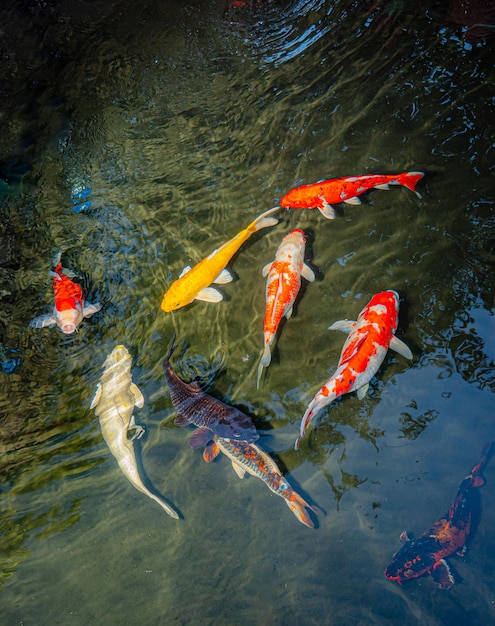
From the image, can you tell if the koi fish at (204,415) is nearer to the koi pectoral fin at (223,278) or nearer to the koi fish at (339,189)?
the koi pectoral fin at (223,278)

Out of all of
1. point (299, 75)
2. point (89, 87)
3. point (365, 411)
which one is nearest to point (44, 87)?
point (89, 87)

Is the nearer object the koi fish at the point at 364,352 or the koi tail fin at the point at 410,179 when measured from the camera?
the koi fish at the point at 364,352

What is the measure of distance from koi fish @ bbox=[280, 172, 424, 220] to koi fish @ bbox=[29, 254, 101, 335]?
8.15 ft

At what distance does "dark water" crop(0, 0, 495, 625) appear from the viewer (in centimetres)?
394

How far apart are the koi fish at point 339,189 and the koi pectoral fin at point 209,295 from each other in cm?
126

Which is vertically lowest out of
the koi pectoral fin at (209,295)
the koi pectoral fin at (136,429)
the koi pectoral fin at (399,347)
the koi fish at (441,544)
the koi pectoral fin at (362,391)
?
the koi fish at (441,544)

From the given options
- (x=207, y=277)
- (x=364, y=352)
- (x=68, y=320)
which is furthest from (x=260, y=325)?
(x=68, y=320)

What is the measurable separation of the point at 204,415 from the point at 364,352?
1.57m

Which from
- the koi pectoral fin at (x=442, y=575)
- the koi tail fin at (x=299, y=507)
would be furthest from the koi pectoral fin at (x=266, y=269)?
the koi pectoral fin at (x=442, y=575)

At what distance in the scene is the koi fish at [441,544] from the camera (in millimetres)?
3789

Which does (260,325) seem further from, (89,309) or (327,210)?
(89,309)

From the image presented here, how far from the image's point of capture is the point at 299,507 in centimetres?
392

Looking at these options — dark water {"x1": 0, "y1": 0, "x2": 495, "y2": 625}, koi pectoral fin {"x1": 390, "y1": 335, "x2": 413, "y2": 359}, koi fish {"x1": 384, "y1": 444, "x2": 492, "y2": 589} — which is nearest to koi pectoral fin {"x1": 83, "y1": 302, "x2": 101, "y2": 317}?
dark water {"x1": 0, "y1": 0, "x2": 495, "y2": 625}

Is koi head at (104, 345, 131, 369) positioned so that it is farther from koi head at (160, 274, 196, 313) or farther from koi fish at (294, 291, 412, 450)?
koi fish at (294, 291, 412, 450)
